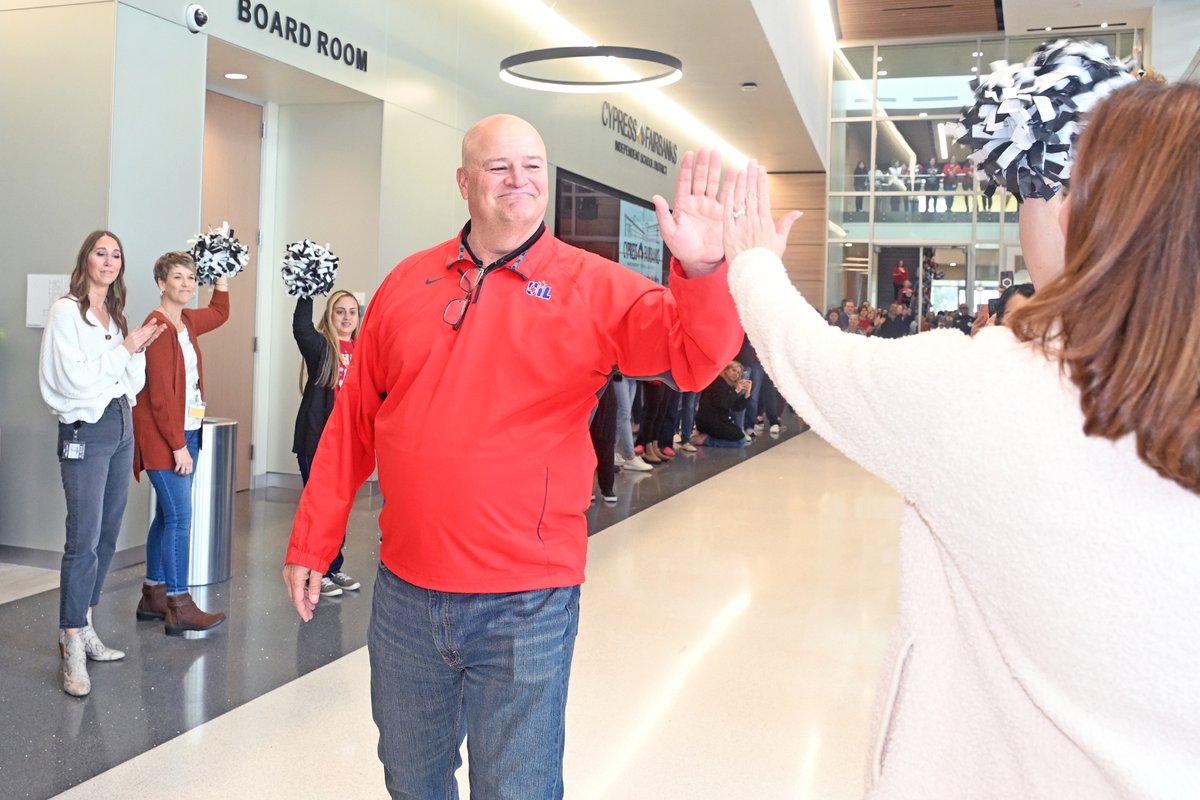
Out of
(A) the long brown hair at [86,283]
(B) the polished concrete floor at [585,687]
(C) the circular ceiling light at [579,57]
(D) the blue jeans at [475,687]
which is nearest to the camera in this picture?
(D) the blue jeans at [475,687]

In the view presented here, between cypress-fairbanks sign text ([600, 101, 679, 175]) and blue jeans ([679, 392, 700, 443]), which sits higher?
cypress-fairbanks sign text ([600, 101, 679, 175])

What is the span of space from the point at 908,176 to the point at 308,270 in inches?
670

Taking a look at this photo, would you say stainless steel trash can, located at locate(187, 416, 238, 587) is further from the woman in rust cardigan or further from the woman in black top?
the woman in rust cardigan

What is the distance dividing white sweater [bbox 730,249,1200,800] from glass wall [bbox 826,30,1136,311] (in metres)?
19.7

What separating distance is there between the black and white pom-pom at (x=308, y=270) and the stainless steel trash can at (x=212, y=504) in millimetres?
766

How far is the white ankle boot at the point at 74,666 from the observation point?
364 centimetres

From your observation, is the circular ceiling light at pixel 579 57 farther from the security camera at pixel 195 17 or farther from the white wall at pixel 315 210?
the security camera at pixel 195 17

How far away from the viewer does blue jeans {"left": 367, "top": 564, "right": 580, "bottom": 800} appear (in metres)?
1.94

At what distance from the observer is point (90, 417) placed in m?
3.91

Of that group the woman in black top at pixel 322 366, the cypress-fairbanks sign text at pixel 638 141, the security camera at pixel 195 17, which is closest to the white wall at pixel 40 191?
the security camera at pixel 195 17

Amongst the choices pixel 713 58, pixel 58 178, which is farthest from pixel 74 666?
pixel 713 58

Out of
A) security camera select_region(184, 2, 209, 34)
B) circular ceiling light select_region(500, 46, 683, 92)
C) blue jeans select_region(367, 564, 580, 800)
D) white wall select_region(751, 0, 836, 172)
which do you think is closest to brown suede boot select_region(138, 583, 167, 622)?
blue jeans select_region(367, 564, 580, 800)

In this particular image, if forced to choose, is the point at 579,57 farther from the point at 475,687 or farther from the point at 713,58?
the point at 475,687

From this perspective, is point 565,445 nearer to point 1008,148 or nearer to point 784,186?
point 1008,148
